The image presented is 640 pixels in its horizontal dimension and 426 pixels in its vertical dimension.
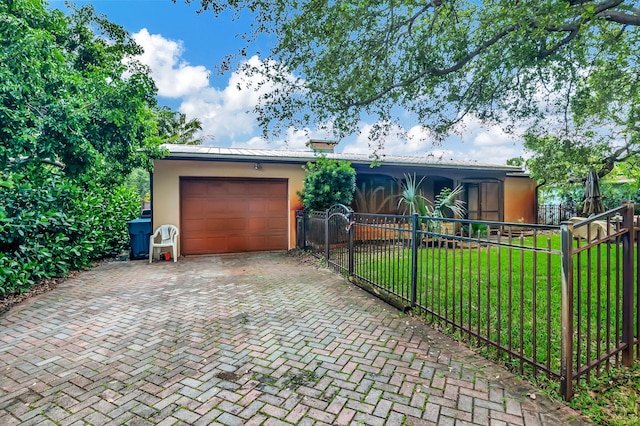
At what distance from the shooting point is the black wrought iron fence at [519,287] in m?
2.28

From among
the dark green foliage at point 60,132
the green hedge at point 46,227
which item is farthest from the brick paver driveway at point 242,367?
the dark green foliage at point 60,132

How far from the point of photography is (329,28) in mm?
4961

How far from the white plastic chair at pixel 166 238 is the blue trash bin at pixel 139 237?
0.22m

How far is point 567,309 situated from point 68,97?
22.5ft

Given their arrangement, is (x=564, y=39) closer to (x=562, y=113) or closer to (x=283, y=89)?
(x=562, y=113)

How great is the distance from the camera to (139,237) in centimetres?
827

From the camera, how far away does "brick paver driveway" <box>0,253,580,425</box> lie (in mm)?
2189

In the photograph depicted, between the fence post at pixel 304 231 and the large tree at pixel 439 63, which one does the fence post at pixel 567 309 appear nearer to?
the large tree at pixel 439 63

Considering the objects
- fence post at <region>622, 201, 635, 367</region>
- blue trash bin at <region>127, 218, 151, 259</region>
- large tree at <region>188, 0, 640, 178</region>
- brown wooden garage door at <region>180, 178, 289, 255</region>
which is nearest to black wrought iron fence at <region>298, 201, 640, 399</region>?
fence post at <region>622, 201, 635, 367</region>

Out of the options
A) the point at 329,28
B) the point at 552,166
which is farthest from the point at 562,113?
the point at 329,28

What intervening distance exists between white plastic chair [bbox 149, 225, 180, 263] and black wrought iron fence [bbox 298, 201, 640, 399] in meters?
3.50

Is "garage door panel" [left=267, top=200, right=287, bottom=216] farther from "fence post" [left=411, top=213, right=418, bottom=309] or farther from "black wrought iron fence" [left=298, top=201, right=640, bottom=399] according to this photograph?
"fence post" [left=411, top=213, right=418, bottom=309]

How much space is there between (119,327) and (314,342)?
2353mm

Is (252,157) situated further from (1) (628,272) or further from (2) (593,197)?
(2) (593,197)
